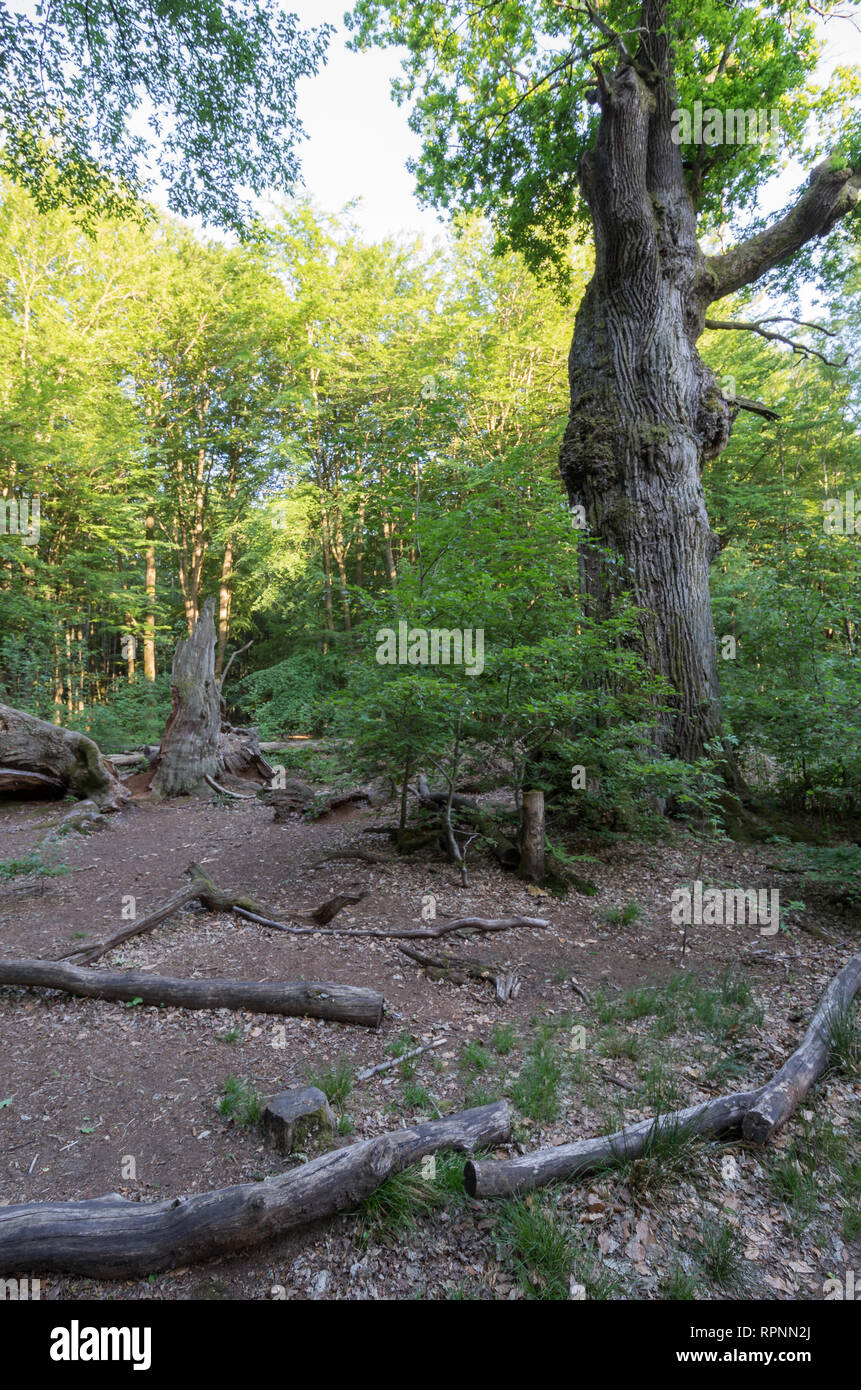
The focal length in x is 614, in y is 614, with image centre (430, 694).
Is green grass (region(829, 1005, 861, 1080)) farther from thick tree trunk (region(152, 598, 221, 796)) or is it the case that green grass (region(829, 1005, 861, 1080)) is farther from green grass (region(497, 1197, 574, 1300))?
thick tree trunk (region(152, 598, 221, 796))

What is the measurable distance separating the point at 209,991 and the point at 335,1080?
1.28 meters

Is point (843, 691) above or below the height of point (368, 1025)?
above

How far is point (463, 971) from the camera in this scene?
14.5ft

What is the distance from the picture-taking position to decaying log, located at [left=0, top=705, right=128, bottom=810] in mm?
10000

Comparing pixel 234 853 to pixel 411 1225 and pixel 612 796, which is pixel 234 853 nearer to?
pixel 612 796

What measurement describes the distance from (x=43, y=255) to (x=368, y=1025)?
18482 mm

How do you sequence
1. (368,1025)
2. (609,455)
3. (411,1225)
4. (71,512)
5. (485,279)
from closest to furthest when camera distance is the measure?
1. (411,1225)
2. (368,1025)
3. (609,455)
4. (71,512)
5. (485,279)

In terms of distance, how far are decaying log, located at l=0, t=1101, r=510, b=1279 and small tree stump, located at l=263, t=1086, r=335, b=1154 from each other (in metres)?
0.40

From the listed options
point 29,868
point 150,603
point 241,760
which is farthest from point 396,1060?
point 150,603
